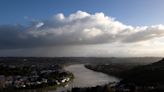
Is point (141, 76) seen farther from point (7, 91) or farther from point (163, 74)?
point (7, 91)

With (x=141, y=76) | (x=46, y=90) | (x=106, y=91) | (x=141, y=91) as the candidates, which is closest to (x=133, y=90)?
(x=141, y=91)

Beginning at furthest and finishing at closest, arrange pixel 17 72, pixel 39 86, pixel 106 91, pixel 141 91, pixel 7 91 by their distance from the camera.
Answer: pixel 17 72 → pixel 39 86 → pixel 7 91 → pixel 141 91 → pixel 106 91

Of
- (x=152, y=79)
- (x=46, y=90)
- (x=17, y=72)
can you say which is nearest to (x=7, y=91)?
(x=46, y=90)

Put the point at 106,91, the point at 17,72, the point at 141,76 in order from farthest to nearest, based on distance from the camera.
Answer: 1. the point at 17,72
2. the point at 141,76
3. the point at 106,91

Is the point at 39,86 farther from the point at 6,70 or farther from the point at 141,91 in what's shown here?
the point at 6,70

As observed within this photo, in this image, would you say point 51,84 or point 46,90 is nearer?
point 46,90

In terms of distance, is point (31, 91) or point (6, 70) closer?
point (31, 91)

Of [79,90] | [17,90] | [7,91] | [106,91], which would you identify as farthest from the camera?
[17,90]

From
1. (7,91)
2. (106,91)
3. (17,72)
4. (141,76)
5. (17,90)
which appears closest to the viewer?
(106,91)
